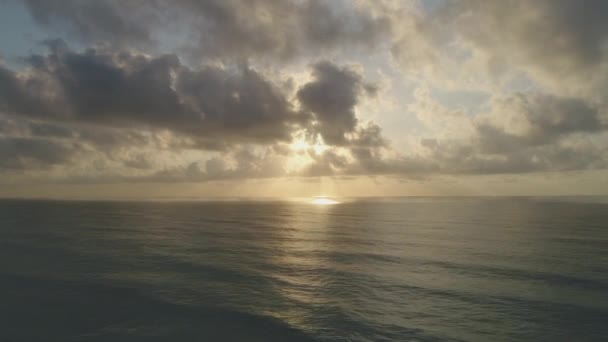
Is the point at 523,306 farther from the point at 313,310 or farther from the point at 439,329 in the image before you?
the point at 313,310

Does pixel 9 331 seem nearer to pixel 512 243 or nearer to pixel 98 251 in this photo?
pixel 98 251

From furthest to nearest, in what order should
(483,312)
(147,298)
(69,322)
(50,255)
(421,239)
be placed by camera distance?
1. (421,239)
2. (50,255)
3. (147,298)
4. (483,312)
5. (69,322)

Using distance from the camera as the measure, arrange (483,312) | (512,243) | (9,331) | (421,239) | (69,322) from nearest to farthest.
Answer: (9,331) < (69,322) < (483,312) < (512,243) < (421,239)

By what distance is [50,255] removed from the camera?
150 ft

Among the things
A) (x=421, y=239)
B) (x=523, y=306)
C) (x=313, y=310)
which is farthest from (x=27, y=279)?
(x=421, y=239)

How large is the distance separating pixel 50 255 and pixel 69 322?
2947cm

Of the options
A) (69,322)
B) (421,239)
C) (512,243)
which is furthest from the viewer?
(421,239)

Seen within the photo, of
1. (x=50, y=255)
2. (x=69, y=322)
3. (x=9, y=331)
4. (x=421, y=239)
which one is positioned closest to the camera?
(x=9, y=331)

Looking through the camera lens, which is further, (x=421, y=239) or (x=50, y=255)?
(x=421, y=239)

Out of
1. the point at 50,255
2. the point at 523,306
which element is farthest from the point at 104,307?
the point at 523,306

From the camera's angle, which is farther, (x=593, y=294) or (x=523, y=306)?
(x=593, y=294)

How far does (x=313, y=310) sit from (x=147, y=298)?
45.5 ft

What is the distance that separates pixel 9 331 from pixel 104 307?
18.2ft

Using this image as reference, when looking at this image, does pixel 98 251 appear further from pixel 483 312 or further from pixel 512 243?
pixel 512 243
